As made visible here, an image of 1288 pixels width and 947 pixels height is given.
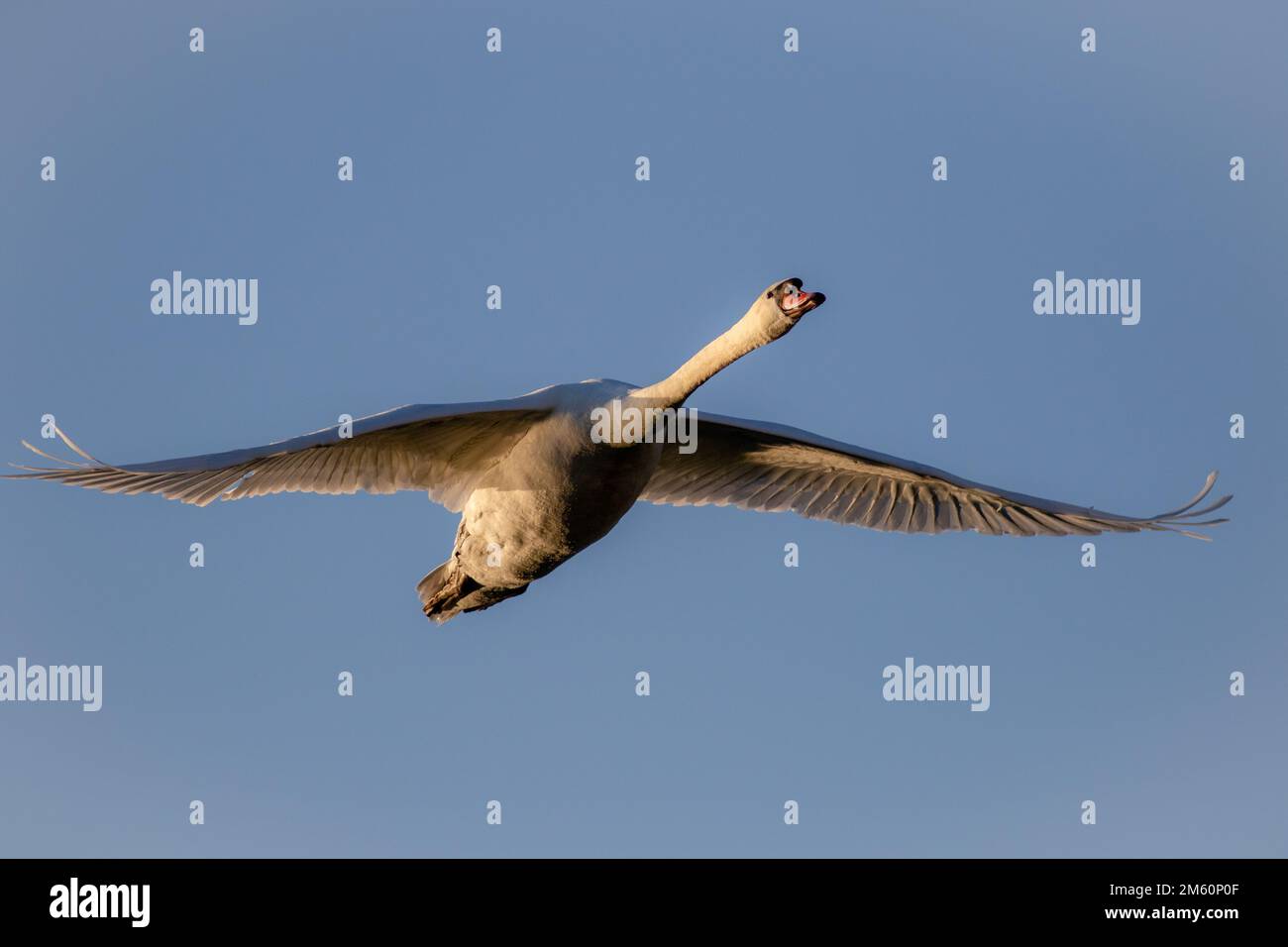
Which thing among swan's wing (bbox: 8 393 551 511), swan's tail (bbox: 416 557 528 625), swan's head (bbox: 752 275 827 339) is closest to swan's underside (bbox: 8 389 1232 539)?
swan's wing (bbox: 8 393 551 511)

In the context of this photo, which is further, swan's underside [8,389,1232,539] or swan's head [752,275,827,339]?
swan's underside [8,389,1232,539]

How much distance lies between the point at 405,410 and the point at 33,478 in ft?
9.57

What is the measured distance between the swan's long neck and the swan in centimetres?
1

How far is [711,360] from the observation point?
13.7m

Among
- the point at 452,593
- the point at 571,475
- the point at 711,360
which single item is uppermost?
the point at 711,360

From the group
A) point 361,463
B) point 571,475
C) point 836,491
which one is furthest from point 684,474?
point 361,463

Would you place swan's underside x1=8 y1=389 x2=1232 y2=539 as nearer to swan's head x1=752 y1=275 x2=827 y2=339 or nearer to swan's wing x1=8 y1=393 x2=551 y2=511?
swan's wing x1=8 y1=393 x2=551 y2=511

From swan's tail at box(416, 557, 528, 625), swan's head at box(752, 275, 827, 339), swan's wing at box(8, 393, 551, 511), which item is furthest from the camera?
swan's tail at box(416, 557, 528, 625)

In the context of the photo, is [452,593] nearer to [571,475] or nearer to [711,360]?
[571,475]

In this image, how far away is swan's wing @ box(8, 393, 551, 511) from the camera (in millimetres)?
13797

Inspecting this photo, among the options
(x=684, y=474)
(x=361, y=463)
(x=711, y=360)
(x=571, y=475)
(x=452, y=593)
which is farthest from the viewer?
(x=684, y=474)

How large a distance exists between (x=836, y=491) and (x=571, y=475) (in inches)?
134

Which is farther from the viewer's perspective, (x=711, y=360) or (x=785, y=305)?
(x=711, y=360)

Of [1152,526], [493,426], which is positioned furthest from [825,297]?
[1152,526]
